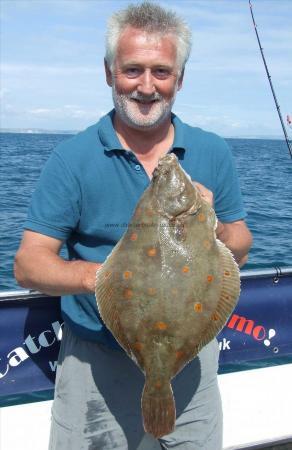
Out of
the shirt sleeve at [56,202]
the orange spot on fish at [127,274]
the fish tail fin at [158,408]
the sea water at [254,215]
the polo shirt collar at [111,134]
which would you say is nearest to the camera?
the orange spot on fish at [127,274]

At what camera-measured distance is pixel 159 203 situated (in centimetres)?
243

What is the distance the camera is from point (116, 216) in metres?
2.80

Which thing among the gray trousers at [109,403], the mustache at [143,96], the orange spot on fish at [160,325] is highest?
the mustache at [143,96]

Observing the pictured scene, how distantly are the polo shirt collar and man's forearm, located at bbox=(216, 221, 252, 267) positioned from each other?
0.49 m

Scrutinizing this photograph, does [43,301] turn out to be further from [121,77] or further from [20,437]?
[121,77]

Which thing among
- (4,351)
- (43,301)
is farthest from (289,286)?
(4,351)

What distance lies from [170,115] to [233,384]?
225 cm

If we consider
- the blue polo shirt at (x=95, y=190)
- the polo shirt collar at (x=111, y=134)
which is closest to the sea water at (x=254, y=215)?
the blue polo shirt at (x=95, y=190)

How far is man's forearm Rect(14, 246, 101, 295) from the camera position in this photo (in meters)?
2.51

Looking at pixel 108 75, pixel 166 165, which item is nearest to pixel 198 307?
pixel 166 165

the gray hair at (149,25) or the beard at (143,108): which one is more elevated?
the gray hair at (149,25)

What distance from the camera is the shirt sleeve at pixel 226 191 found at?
299 centimetres

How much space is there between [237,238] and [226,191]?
26 cm

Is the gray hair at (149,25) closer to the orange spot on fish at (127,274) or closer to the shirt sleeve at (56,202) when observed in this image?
the shirt sleeve at (56,202)
